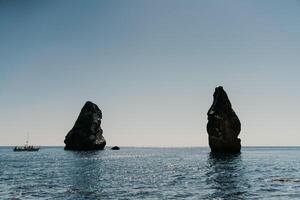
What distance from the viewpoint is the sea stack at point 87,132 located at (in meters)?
180

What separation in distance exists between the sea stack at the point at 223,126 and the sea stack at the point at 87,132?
235 ft

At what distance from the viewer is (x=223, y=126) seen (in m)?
120

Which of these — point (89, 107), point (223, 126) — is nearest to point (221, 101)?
point (223, 126)

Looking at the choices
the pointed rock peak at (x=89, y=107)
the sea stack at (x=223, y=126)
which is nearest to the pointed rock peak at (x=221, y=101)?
the sea stack at (x=223, y=126)

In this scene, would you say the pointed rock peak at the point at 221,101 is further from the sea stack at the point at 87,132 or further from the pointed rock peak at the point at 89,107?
the pointed rock peak at the point at 89,107

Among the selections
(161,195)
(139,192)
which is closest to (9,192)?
(139,192)

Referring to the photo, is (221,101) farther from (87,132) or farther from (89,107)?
(89,107)

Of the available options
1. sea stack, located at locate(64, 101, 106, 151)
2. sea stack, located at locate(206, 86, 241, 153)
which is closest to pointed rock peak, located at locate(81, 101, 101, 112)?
sea stack, located at locate(64, 101, 106, 151)

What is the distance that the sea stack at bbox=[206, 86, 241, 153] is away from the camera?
120 meters

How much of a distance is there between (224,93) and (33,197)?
99615mm

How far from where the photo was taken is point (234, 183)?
4653 centimetres

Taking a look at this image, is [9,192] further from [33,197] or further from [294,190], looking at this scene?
[294,190]

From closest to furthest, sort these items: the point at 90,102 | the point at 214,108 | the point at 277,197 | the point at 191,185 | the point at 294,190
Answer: the point at 277,197 → the point at 294,190 → the point at 191,185 → the point at 214,108 → the point at 90,102

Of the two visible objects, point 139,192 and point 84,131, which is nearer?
point 139,192
